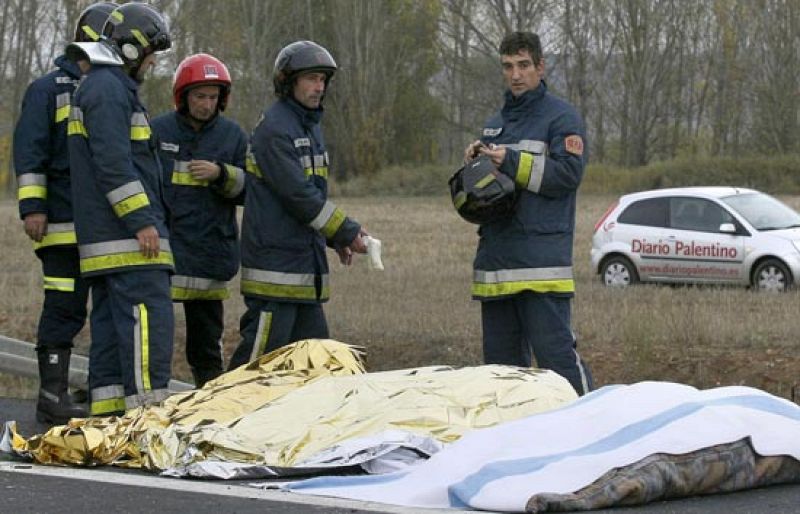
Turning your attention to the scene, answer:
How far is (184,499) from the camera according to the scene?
223 inches

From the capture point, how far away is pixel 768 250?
19.5 meters

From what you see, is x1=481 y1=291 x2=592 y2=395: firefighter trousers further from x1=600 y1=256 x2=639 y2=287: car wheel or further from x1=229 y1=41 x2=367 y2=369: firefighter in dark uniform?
x1=600 y1=256 x2=639 y2=287: car wheel

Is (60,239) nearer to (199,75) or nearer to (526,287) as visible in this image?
(199,75)

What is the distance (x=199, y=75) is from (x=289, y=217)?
996 millimetres

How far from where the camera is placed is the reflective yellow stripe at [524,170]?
773 cm

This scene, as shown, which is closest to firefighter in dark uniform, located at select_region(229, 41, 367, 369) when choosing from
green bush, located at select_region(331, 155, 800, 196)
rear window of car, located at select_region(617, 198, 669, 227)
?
rear window of car, located at select_region(617, 198, 669, 227)

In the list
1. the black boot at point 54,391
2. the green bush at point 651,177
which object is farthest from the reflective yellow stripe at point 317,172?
the green bush at point 651,177

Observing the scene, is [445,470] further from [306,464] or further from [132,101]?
[132,101]

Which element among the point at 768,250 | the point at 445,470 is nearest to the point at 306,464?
the point at 445,470

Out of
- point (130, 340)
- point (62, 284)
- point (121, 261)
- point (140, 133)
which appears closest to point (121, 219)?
point (121, 261)

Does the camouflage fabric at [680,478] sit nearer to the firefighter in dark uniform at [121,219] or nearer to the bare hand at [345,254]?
the firefighter in dark uniform at [121,219]

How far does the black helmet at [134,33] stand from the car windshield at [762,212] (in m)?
13.6

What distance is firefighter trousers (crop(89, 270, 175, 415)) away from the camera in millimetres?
7527

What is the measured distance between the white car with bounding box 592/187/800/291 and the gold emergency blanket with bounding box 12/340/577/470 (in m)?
13.3
